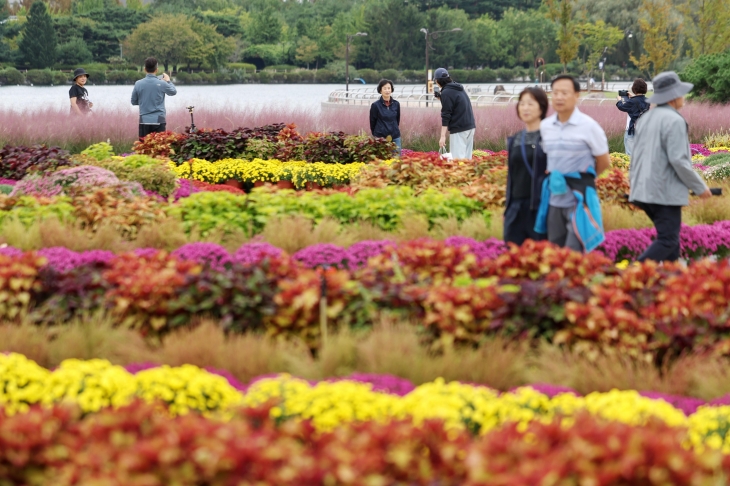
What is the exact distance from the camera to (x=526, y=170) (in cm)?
679

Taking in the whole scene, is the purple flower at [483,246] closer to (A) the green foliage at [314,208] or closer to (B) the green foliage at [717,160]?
(A) the green foliage at [314,208]

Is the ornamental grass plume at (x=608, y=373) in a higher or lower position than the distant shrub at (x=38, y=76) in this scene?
lower

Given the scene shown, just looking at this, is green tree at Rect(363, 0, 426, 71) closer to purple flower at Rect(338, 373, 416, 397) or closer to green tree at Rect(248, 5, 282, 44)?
green tree at Rect(248, 5, 282, 44)

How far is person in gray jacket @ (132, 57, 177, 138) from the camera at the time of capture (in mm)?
13672

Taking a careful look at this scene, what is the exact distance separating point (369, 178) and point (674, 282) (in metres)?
5.59

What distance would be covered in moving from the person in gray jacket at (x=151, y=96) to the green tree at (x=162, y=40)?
A: 216ft

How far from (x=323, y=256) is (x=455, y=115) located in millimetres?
6511

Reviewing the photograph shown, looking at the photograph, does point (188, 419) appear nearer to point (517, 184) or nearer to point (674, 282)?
point (674, 282)

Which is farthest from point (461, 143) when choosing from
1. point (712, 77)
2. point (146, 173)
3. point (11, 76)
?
point (11, 76)

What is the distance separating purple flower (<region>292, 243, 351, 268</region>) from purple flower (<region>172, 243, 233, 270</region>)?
0.54m

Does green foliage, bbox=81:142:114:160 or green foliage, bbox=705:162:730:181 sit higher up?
green foliage, bbox=81:142:114:160

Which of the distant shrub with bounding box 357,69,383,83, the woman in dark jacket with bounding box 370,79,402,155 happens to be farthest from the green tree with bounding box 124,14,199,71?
the woman in dark jacket with bounding box 370,79,402,155

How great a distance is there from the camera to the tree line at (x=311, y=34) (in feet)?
254

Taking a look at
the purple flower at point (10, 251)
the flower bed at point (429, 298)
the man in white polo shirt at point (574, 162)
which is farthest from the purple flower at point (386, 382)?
the purple flower at point (10, 251)
